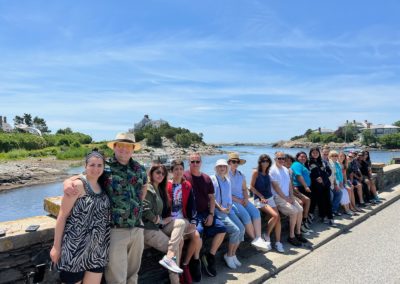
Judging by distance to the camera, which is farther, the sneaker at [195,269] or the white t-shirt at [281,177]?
the white t-shirt at [281,177]

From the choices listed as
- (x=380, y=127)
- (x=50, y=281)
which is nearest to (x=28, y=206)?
(x=50, y=281)

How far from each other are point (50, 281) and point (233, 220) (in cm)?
246

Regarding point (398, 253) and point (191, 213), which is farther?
point (398, 253)

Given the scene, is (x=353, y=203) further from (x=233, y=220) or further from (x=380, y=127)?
(x=380, y=127)

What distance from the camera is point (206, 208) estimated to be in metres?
4.58

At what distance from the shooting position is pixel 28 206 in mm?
23219

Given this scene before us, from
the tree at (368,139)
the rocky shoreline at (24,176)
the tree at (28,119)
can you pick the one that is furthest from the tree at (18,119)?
the tree at (368,139)

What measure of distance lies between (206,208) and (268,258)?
46.5 inches

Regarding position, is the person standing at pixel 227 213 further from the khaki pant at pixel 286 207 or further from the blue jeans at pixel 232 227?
the khaki pant at pixel 286 207

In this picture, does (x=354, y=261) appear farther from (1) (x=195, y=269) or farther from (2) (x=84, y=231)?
(2) (x=84, y=231)

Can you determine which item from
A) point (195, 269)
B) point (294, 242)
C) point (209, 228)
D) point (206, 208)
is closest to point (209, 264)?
point (195, 269)

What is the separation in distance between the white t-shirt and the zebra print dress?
354 centimetres

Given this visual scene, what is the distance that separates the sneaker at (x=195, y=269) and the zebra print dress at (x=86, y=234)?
1412 mm

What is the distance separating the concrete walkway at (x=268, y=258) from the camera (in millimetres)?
4266
